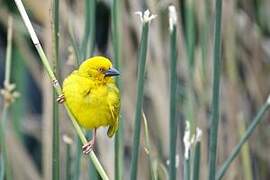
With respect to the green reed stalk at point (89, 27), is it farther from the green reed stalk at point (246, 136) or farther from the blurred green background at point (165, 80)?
the blurred green background at point (165, 80)

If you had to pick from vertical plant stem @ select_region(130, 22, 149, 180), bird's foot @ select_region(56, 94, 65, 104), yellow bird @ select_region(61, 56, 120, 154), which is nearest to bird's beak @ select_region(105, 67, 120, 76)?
yellow bird @ select_region(61, 56, 120, 154)

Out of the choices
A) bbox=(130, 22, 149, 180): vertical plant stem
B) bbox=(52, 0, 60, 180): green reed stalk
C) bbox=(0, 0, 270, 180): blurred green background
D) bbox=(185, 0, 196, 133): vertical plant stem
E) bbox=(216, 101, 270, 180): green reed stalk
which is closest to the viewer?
bbox=(130, 22, 149, 180): vertical plant stem

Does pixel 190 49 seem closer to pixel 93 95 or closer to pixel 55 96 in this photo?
pixel 93 95

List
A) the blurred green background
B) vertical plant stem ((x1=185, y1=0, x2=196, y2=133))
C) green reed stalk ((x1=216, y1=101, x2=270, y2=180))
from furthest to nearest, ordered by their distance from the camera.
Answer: the blurred green background, vertical plant stem ((x1=185, y1=0, x2=196, y2=133)), green reed stalk ((x1=216, y1=101, x2=270, y2=180))

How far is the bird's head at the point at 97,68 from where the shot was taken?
1.48 metres

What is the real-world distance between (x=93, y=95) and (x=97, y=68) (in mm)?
60

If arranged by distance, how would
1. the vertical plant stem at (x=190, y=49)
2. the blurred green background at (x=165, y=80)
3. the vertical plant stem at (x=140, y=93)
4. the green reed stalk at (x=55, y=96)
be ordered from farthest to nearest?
the blurred green background at (x=165, y=80) → the vertical plant stem at (x=190, y=49) → the green reed stalk at (x=55, y=96) → the vertical plant stem at (x=140, y=93)

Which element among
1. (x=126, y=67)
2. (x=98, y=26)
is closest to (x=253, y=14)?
(x=126, y=67)

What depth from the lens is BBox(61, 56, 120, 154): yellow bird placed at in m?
1.45

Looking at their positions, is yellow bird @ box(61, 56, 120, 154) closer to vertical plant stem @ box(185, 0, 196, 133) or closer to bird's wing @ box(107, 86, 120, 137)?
bird's wing @ box(107, 86, 120, 137)

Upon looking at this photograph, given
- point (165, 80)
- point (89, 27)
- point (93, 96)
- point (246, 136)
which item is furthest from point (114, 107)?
point (165, 80)

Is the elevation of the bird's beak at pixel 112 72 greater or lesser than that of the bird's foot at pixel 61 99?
greater

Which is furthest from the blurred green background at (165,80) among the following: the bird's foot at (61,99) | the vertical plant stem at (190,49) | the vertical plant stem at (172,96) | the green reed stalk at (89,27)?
the vertical plant stem at (172,96)

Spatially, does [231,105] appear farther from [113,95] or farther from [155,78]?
[113,95]
